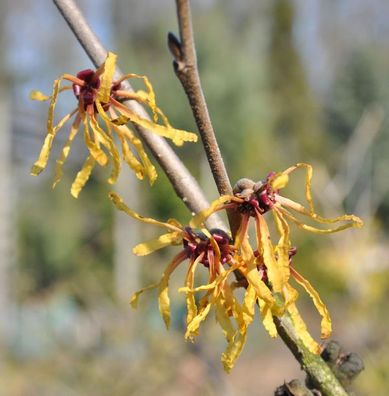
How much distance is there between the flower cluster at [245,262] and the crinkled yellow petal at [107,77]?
0.28 ft

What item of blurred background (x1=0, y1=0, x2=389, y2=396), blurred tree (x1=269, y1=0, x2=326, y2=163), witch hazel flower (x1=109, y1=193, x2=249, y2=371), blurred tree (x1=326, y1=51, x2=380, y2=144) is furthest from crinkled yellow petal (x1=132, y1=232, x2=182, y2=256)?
blurred tree (x1=269, y1=0, x2=326, y2=163)

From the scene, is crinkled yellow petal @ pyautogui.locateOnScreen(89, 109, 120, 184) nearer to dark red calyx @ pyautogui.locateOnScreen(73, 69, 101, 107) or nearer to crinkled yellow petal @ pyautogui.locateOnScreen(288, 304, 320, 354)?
dark red calyx @ pyautogui.locateOnScreen(73, 69, 101, 107)

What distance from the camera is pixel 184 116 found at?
848 cm

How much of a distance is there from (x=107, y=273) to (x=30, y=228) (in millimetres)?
2118

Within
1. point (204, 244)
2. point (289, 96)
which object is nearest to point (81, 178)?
point (204, 244)

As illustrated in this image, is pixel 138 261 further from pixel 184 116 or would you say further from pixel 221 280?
pixel 221 280

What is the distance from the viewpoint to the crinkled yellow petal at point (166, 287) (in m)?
0.52

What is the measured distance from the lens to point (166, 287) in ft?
1.73

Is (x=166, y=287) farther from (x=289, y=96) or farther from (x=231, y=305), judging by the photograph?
(x=289, y=96)

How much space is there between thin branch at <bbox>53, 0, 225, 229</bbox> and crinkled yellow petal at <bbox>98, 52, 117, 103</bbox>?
4cm

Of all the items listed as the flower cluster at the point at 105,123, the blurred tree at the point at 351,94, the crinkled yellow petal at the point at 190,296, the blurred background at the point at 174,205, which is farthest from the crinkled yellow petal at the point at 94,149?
the blurred tree at the point at 351,94

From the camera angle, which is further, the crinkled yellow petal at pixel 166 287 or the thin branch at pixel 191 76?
the crinkled yellow petal at pixel 166 287

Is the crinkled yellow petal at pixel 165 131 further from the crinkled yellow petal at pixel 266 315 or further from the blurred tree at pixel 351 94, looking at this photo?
the blurred tree at pixel 351 94

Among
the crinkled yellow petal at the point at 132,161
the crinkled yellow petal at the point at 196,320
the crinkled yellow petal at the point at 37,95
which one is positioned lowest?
the crinkled yellow petal at the point at 196,320
